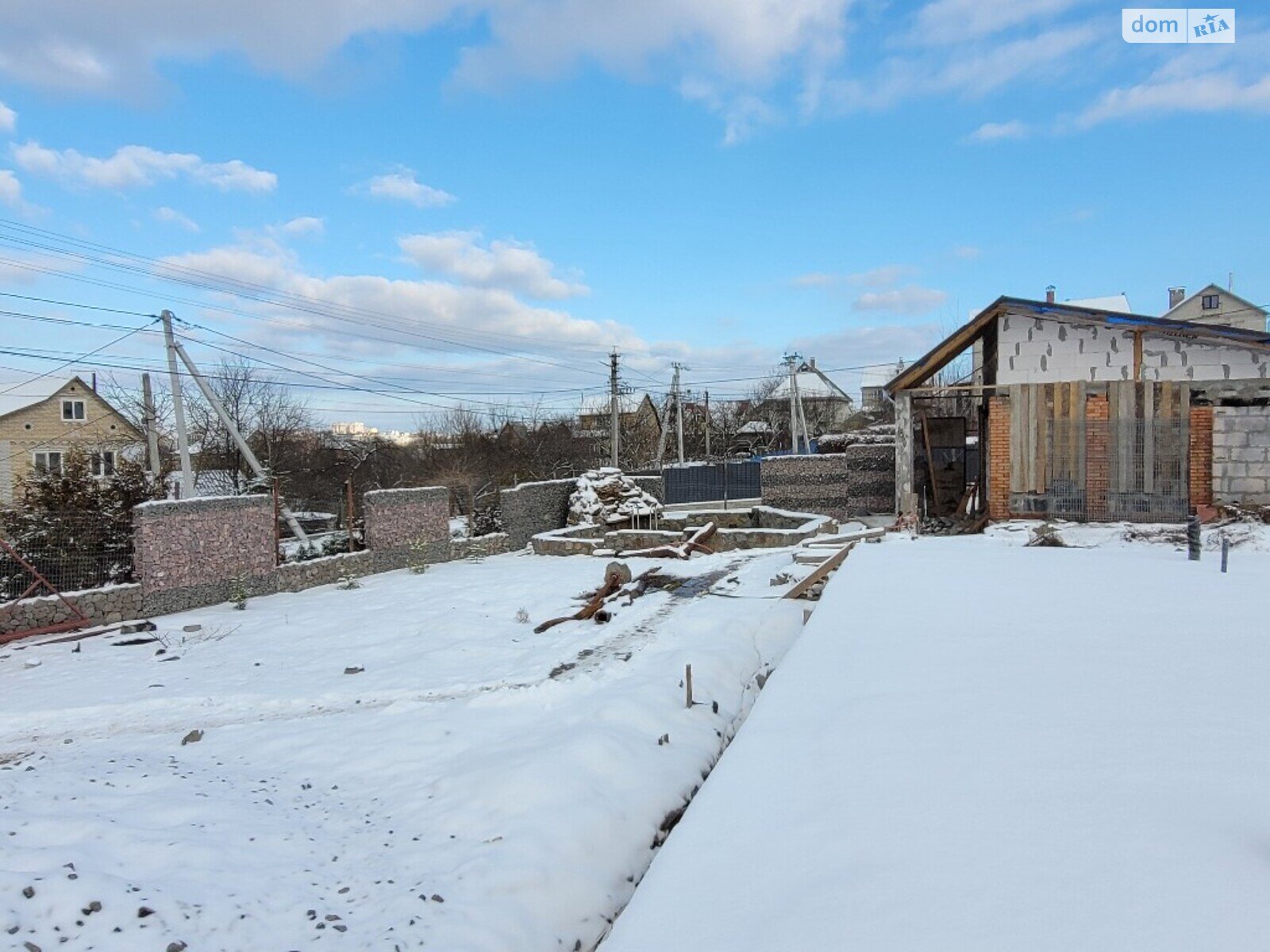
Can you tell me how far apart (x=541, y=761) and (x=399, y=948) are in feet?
5.07

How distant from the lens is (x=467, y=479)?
19.0m

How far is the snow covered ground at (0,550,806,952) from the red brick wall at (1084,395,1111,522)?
520 centimetres

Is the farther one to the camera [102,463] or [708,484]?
[708,484]

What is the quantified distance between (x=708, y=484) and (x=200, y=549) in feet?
49.8

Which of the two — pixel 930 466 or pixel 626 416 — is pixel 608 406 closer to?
pixel 626 416

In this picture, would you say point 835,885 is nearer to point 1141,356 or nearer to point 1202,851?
point 1202,851

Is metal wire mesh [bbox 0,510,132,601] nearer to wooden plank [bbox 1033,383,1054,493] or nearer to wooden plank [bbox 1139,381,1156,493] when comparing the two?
wooden plank [bbox 1033,383,1054,493]

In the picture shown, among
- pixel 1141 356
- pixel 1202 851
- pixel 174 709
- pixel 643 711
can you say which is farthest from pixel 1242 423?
pixel 174 709

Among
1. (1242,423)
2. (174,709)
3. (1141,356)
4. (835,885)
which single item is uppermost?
(1141,356)

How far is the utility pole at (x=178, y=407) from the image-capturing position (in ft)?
50.8

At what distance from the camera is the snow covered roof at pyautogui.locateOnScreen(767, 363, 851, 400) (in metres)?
54.3

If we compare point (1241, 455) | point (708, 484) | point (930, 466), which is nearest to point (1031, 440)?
point (1241, 455)

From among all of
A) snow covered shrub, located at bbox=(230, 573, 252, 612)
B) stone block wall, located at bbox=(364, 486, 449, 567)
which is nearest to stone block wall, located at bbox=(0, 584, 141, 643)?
snow covered shrub, located at bbox=(230, 573, 252, 612)

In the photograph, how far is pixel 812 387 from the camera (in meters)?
55.7
